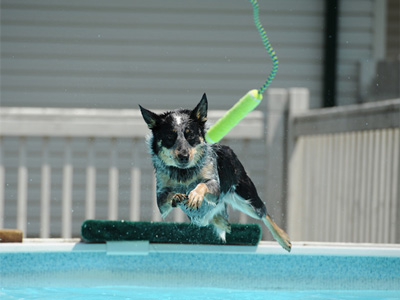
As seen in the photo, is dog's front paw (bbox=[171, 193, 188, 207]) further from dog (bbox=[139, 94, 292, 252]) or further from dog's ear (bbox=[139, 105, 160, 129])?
dog's ear (bbox=[139, 105, 160, 129])

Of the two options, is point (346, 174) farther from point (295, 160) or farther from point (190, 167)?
point (190, 167)

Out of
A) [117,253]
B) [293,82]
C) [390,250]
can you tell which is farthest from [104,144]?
[390,250]

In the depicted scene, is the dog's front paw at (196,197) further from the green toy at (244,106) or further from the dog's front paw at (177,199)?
the green toy at (244,106)

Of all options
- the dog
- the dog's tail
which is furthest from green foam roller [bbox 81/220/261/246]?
the dog

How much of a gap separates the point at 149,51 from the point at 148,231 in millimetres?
3561

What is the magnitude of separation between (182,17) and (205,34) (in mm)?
283

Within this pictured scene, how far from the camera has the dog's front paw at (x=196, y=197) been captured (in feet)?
6.39

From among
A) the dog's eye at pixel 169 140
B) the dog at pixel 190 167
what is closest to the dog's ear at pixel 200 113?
the dog at pixel 190 167

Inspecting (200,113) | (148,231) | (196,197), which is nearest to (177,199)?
(196,197)

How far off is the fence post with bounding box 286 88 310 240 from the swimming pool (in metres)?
1.11

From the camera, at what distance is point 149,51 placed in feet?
21.0

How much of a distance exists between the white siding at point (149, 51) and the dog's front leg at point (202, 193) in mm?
4105

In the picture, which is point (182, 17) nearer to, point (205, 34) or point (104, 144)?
point (205, 34)

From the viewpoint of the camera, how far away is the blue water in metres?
2.79
